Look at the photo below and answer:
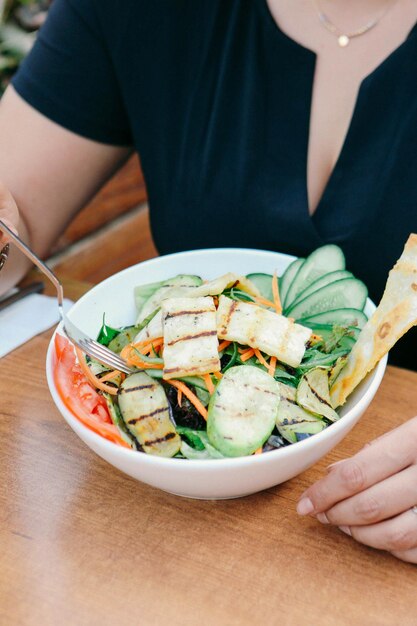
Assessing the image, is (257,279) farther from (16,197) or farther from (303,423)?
(16,197)

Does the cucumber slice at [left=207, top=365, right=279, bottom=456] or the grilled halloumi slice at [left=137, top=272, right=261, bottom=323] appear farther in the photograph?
the grilled halloumi slice at [left=137, top=272, right=261, bottom=323]

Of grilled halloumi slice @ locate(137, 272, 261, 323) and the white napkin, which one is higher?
grilled halloumi slice @ locate(137, 272, 261, 323)

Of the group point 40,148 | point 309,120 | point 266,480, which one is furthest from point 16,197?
point 266,480

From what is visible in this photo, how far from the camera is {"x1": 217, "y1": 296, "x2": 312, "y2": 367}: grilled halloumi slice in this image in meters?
0.81

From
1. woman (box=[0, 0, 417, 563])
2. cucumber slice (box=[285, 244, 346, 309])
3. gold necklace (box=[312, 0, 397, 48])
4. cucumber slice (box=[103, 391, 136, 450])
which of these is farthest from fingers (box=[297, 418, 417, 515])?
gold necklace (box=[312, 0, 397, 48])

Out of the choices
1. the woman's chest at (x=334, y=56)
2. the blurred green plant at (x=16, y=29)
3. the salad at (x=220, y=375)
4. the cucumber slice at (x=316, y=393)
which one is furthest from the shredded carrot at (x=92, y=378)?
the blurred green plant at (x=16, y=29)

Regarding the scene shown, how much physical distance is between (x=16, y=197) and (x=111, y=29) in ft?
1.32

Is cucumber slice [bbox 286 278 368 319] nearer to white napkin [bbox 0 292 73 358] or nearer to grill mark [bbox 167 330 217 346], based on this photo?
grill mark [bbox 167 330 217 346]

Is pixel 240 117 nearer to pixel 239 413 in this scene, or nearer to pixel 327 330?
pixel 327 330

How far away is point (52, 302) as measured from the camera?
4.02ft

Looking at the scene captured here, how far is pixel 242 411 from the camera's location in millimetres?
733

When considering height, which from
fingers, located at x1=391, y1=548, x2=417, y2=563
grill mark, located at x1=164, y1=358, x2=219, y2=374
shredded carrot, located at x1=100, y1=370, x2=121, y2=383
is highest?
grill mark, located at x1=164, y1=358, x2=219, y2=374

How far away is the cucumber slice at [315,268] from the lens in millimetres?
1027

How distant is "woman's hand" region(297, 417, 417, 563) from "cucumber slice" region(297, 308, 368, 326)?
22cm
